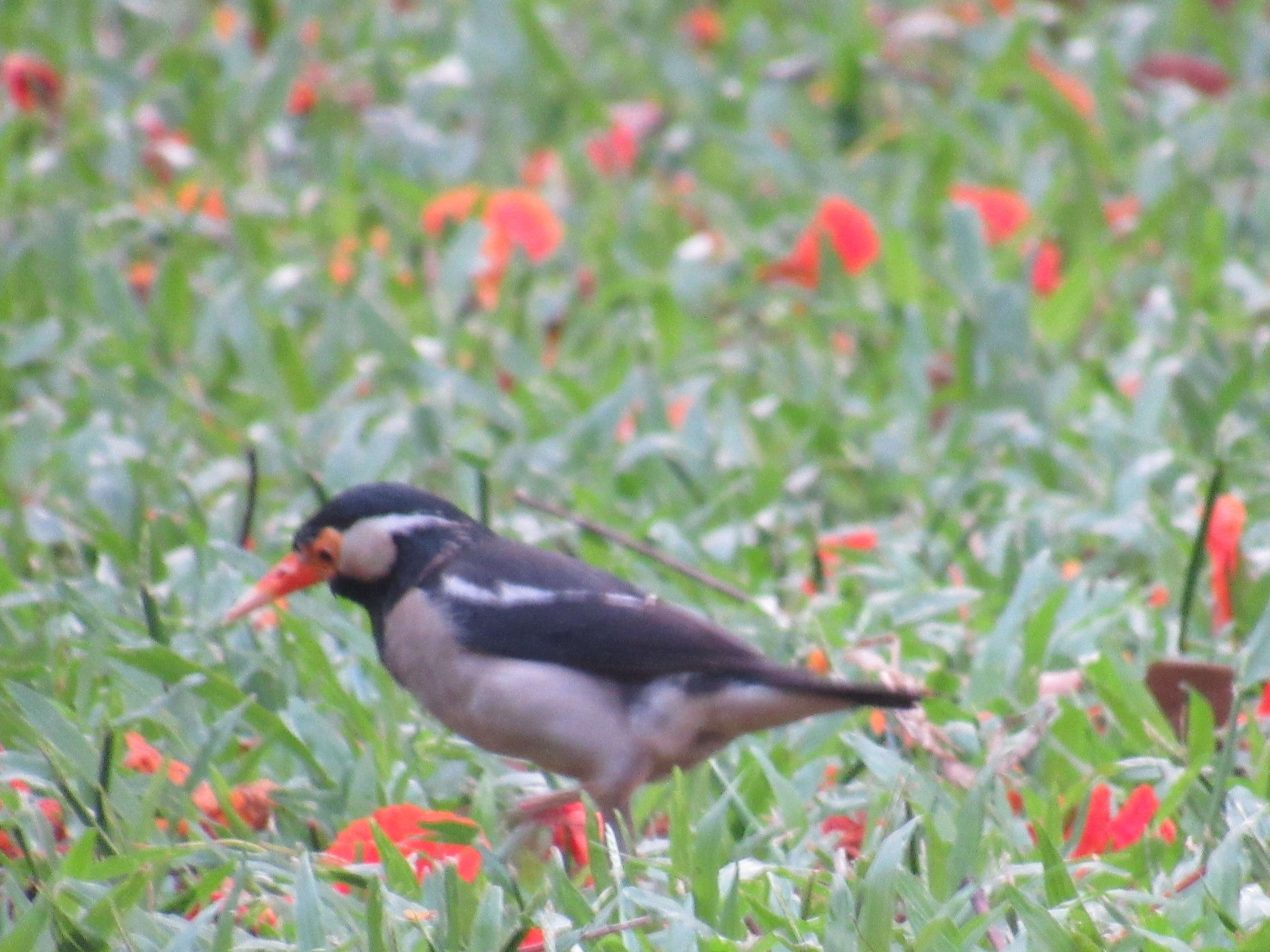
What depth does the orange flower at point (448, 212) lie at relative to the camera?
5648mm

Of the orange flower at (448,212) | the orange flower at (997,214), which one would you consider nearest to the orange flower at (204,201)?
the orange flower at (448,212)

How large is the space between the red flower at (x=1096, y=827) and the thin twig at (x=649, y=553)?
31.9 inches

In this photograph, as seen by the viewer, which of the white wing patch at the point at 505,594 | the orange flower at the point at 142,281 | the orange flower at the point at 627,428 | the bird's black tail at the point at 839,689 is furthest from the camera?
the orange flower at the point at 142,281

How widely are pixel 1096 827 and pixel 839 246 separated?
2.70 meters

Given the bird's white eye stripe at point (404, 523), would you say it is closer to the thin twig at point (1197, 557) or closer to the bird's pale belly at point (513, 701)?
the bird's pale belly at point (513, 701)

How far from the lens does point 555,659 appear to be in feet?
10.2

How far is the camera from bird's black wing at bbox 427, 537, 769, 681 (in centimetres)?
302

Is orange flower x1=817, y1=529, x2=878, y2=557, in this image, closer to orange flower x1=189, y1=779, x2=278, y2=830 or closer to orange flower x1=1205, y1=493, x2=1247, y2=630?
orange flower x1=1205, y1=493, x2=1247, y2=630

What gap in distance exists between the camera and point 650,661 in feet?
9.97

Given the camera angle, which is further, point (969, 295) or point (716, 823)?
point (969, 295)

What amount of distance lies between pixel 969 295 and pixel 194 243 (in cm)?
204

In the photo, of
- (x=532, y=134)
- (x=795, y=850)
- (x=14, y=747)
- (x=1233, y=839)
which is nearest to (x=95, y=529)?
(x=14, y=747)

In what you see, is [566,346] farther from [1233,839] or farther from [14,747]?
[1233,839]

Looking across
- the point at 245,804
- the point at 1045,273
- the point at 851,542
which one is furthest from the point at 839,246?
the point at 245,804
